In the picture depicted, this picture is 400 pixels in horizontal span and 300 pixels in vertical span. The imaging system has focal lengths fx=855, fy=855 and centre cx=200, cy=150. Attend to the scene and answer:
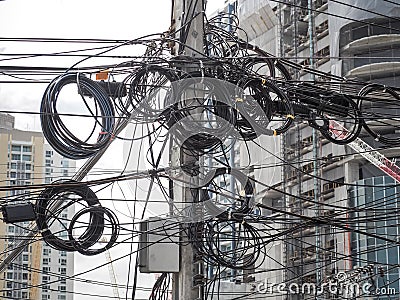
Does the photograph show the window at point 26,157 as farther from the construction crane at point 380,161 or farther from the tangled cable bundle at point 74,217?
the construction crane at point 380,161

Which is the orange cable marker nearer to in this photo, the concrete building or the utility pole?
the concrete building

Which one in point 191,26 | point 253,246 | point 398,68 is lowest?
point 253,246

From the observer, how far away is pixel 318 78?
80.2 ft

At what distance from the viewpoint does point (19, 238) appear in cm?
821

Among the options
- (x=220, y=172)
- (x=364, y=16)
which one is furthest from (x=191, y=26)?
(x=364, y=16)

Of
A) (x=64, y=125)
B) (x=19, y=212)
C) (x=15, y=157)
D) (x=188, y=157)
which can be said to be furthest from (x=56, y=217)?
(x=15, y=157)

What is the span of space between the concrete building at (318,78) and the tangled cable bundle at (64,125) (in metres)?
16.7

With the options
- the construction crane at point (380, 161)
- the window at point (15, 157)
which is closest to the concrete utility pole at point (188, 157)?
the window at point (15, 157)

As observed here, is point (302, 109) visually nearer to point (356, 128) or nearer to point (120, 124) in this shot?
point (356, 128)

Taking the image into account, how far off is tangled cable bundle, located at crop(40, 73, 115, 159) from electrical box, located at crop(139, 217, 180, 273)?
898mm

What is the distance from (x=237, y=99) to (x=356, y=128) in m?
1.63

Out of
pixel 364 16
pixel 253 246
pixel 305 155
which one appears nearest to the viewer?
pixel 253 246

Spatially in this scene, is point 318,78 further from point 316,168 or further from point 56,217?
point 56,217

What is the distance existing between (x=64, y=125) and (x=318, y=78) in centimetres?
1727
